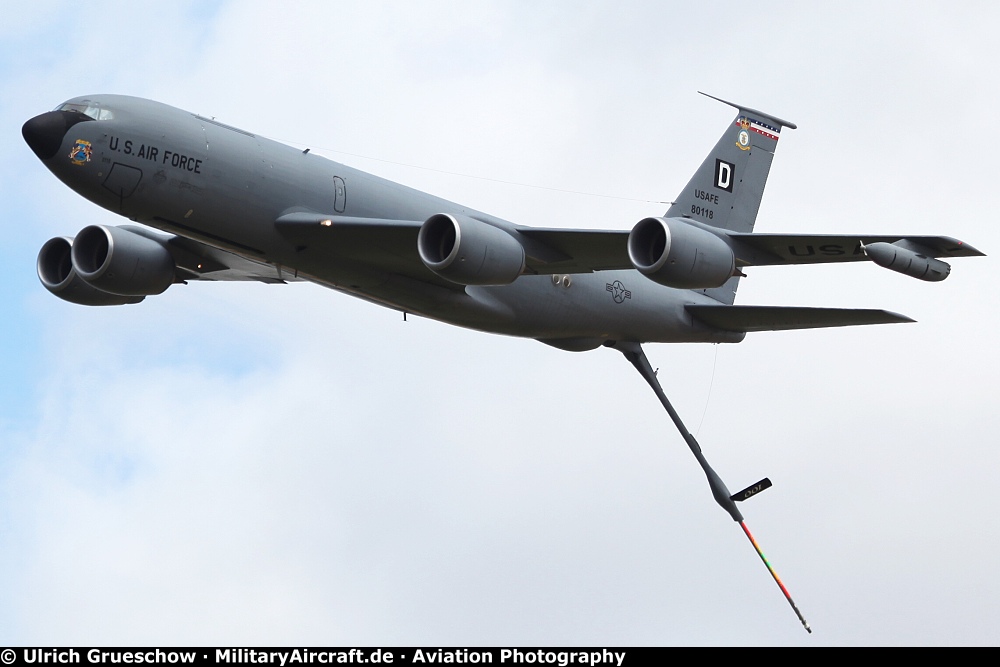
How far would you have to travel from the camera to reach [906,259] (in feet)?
95.0

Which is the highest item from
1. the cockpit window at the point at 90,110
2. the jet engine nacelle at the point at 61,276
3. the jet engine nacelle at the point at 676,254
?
the cockpit window at the point at 90,110

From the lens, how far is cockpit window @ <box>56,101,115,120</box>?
1161 inches

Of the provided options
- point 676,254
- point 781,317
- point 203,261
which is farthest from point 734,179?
point 203,261

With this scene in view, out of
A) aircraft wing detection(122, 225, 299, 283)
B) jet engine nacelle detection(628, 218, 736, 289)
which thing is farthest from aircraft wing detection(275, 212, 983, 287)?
aircraft wing detection(122, 225, 299, 283)

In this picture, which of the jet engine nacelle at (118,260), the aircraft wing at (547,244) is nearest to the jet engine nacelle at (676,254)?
the aircraft wing at (547,244)

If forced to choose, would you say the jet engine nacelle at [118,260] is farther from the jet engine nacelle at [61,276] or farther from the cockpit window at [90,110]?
the cockpit window at [90,110]

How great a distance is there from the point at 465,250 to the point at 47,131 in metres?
8.28

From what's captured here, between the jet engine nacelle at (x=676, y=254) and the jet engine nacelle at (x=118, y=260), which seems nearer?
the jet engine nacelle at (x=676, y=254)

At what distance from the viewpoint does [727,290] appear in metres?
39.5

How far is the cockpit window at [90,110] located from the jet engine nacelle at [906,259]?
581 inches

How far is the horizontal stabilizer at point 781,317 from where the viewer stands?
112ft

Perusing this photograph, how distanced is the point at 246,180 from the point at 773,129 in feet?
54.2

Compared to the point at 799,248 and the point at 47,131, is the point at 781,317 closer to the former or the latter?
the point at 799,248
